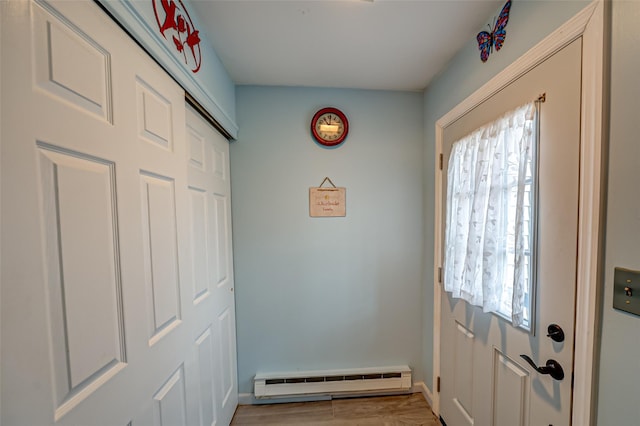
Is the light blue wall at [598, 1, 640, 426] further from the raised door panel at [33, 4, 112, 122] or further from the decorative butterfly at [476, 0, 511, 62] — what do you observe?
the raised door panel at [33, 4, 112, 122]

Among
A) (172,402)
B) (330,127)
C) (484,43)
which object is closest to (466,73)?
(484,43)

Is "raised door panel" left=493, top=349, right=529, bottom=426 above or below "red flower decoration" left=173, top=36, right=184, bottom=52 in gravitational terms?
below

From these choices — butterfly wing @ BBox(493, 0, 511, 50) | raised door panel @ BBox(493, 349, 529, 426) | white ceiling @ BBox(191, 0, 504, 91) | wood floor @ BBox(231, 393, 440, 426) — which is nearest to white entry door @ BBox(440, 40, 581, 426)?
raised door panel @ BBox(493, 349, 529, 426)

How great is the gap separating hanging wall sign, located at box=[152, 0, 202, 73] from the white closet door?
0.24 meters

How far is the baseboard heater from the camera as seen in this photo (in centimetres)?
166

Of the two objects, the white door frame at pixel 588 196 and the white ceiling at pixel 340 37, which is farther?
the white ceiling at pixel 340 37

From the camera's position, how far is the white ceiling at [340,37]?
3.41 feet

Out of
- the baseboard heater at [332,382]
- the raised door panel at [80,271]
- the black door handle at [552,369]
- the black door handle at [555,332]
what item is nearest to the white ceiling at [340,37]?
the raised door panel at [80,271]

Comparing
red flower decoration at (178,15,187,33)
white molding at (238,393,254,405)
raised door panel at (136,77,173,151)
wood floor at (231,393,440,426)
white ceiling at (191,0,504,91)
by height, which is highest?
white ceiling at (191,0,504,91)

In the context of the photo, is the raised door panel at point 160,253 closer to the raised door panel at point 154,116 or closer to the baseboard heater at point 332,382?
the raised door panel at point 154,116

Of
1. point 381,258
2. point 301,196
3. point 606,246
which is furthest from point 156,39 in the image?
point 381,258

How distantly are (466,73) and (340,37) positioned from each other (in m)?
0.76

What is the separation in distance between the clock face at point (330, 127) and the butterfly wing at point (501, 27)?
0.91m

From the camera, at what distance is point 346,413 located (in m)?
1.60
